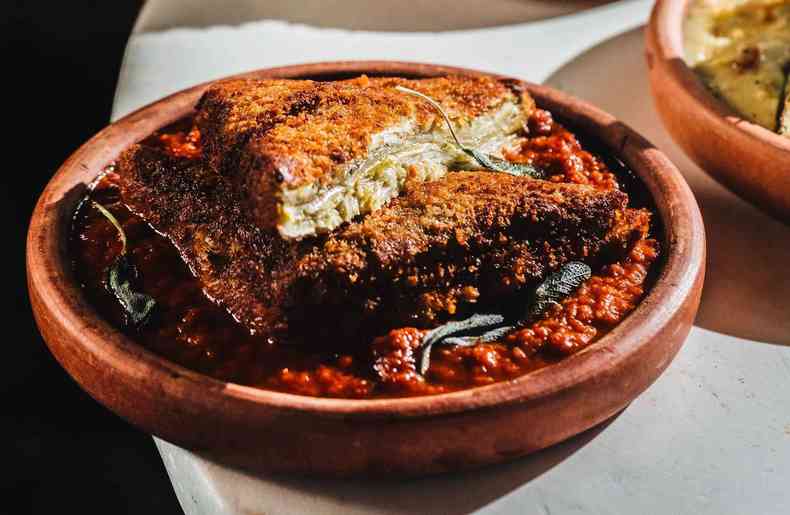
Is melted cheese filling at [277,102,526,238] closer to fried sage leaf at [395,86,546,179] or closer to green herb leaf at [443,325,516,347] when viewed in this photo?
fried sage leaf at [395,86,546,179]

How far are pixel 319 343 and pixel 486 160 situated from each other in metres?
0.60

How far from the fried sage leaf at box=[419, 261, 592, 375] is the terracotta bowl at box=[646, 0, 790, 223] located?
64cm

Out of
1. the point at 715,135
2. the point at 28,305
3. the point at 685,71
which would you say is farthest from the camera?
the point at 28,305

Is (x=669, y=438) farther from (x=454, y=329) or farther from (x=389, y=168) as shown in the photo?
(x=389, y=168)

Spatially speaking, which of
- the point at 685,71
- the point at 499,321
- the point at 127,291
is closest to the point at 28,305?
the point at 127,291

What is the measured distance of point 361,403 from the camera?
1.37m

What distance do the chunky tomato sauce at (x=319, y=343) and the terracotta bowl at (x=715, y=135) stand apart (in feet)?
1.47

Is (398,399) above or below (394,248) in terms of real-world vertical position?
below

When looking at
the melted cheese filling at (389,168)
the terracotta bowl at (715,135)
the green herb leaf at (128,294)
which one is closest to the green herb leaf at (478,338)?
the melted cheese filling at (389,168)

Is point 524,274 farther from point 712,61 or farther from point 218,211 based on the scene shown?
point 712,61

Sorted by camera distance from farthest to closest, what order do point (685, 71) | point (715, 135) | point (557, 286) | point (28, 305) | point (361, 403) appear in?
point (28, 305) < point (685, 71) < point (715, 135) < point (557, 286) < point (361, 403)

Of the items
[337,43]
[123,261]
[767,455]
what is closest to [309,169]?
[123,261]

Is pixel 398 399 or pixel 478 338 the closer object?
pixel 398 399

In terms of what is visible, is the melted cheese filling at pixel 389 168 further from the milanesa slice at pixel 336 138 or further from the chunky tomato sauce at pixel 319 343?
the chunky tomato sauce at pixel 319 343
